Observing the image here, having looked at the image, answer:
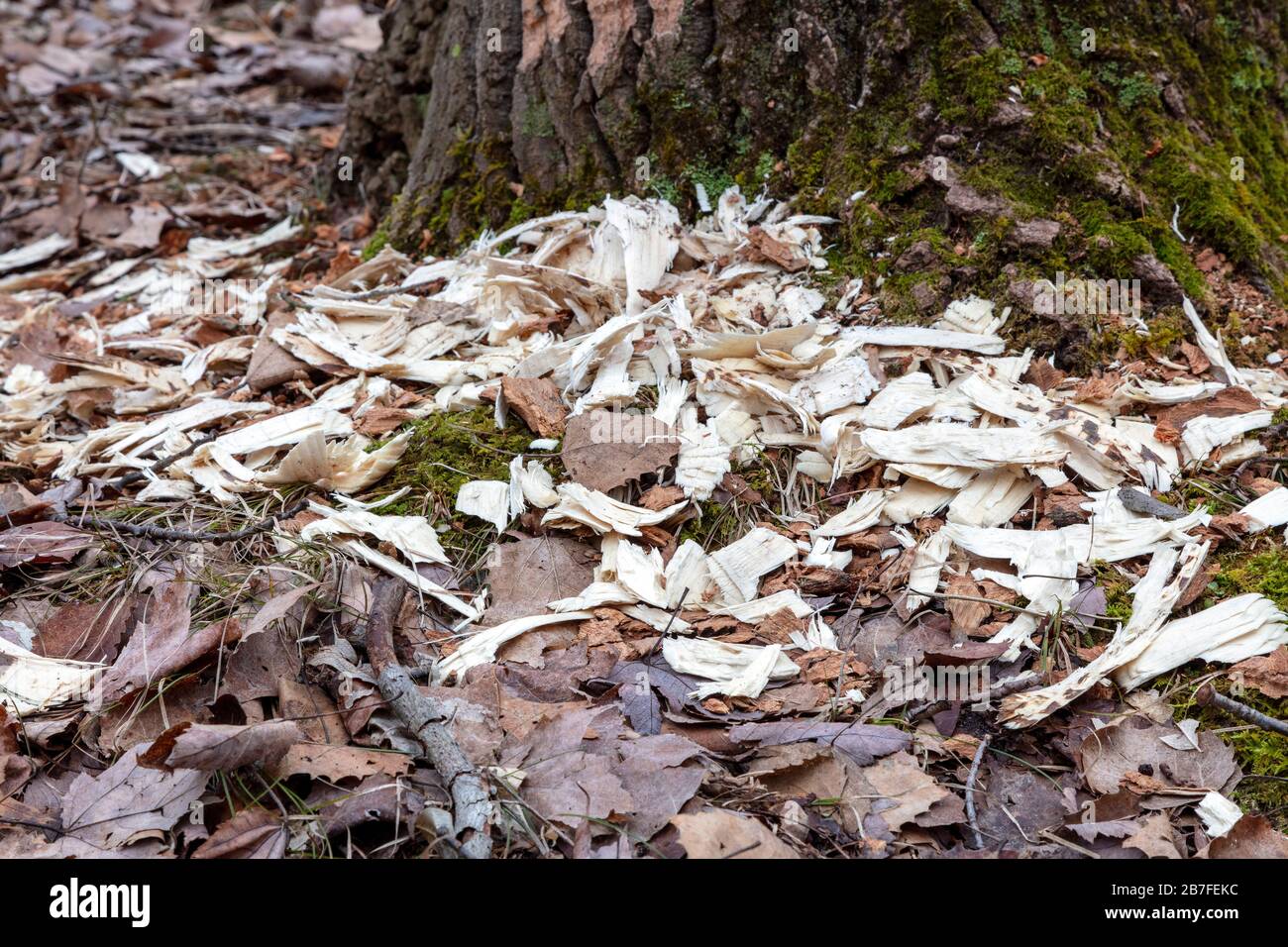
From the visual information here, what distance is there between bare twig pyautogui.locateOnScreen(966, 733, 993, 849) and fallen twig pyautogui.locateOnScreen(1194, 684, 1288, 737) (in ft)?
1.56

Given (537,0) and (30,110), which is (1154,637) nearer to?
(537,0)

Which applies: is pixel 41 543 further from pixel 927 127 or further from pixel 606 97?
pixel 927 127

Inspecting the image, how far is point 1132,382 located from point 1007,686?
1.12 metres

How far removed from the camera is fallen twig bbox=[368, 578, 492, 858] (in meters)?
1.74

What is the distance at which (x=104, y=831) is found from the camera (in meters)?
1.85

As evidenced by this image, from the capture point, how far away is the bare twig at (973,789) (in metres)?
1.91

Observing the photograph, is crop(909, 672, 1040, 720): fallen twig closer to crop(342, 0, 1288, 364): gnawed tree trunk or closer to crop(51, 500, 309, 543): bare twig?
crop(342, 0, 1288, 364): gnawed tree trunk

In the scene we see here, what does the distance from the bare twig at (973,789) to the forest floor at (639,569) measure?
0.01 metres
